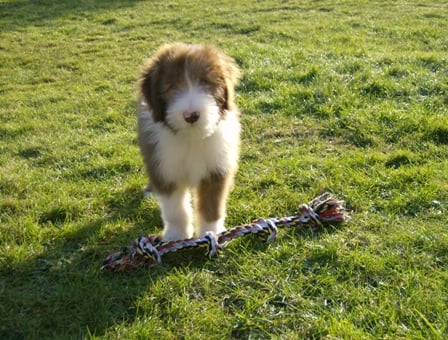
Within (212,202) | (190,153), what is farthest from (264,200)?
(190,153)

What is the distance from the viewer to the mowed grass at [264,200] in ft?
9.70

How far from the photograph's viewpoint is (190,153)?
3488 millimetres

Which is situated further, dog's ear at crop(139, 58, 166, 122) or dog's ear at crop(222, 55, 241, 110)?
dog's ear at crop(222, 55, 241, 110)

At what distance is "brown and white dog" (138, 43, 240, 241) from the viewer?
126 inches

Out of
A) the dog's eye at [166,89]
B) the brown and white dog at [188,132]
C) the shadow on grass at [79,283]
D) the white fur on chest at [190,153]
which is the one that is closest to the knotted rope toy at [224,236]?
the shadow on grass at [79,283]

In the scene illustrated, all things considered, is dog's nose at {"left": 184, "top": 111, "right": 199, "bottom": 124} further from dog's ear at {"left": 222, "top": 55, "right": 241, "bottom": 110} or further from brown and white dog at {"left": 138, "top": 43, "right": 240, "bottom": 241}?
dog's ear at {"left": 222, "top": 55, "right": 241, "bottom": 110}

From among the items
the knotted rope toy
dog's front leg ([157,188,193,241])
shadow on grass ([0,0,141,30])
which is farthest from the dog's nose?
shadow on grass ([0,0,141,30])

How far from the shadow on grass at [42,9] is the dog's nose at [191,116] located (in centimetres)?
1068

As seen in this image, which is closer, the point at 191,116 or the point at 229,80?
the point at 191,116

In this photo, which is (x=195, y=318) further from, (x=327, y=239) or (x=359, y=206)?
(x=359, y=206)

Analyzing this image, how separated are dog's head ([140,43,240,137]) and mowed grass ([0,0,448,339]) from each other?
0.97m

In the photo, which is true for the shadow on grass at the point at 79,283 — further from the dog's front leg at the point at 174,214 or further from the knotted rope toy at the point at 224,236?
the dog's front leg at the point at 174,214

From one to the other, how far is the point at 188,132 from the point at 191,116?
24cm

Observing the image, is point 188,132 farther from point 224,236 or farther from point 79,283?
point 79,283
